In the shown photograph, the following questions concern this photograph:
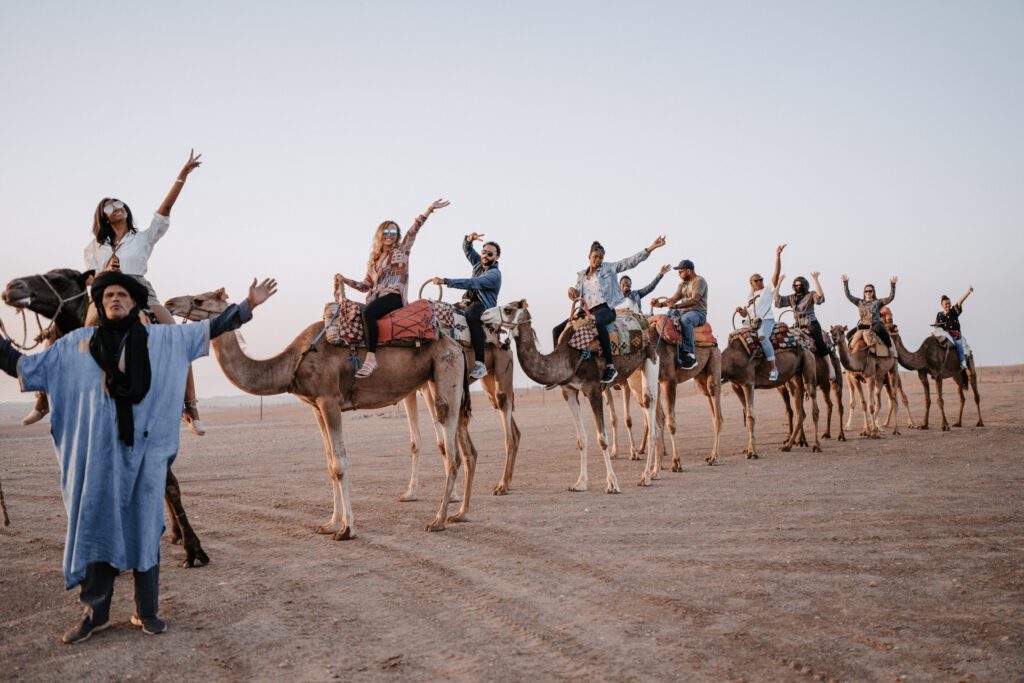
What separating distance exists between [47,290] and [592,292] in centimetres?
814

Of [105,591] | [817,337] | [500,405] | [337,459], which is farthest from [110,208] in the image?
[817,337]

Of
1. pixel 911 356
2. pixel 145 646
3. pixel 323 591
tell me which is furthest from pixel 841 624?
pixel 911 356

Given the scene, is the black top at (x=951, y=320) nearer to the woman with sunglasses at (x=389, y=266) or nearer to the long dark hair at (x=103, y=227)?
the woman with sunglasses at (x=389, y=266)

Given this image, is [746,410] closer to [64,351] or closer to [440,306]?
[440,306]

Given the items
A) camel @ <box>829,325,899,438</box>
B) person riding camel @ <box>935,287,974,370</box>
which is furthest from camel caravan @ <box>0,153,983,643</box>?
person riding camel @ <box>935,287,974,370</box>

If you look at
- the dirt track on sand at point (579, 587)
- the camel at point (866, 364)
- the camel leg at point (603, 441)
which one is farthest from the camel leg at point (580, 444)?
the camel at point (866, 364)

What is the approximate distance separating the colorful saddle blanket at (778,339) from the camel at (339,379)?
376 inches

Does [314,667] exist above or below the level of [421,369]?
below

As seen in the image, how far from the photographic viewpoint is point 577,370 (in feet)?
41.0

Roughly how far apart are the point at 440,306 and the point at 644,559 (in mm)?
4553

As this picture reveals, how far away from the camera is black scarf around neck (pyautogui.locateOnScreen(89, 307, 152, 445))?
17.3 feet

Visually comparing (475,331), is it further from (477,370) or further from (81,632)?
(81,632)

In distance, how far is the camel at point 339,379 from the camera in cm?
836

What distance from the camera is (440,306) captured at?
10.4 metres
